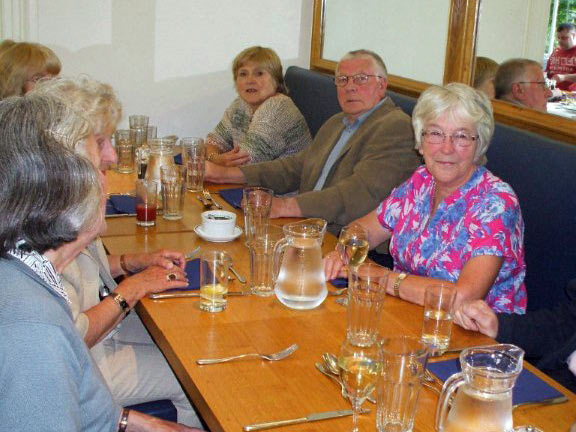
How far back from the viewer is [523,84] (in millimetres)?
3109

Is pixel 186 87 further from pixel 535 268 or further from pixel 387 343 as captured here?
pixel 387 343

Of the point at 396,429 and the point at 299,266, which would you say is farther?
the point at 299,266

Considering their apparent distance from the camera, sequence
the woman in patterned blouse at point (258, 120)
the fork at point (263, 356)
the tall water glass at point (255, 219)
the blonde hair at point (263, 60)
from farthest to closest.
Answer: the blonde hair at point (263, 60)
the woman in patterned blouse at point (258, 120)
the tall water glass at point (255, 219)
the fork at point (263, 356)

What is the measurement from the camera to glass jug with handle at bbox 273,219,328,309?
1.85 metres

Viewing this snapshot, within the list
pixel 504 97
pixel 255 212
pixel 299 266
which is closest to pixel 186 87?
pixel 504 97

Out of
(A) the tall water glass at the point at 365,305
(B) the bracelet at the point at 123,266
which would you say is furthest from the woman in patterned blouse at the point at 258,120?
(A) the tall water glass at the point at 365,305

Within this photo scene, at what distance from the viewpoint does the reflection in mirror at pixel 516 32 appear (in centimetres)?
299

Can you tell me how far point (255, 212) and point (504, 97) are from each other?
1.38 meters

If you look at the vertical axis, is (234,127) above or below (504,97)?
below

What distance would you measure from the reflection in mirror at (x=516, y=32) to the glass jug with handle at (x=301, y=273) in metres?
1.42

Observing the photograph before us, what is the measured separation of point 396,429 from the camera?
135 centimetres

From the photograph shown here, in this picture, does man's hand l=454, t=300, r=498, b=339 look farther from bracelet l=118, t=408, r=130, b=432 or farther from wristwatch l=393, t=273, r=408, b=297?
bracelet l=118, t=408, r=130, b=432

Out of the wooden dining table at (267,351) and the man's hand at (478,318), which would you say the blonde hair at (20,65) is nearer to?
the wooden dining table at (267,351)

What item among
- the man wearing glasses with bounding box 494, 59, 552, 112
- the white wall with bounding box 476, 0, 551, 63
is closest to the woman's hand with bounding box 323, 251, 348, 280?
the man wearing glasses with bounding box 494, 59, 552, 112
